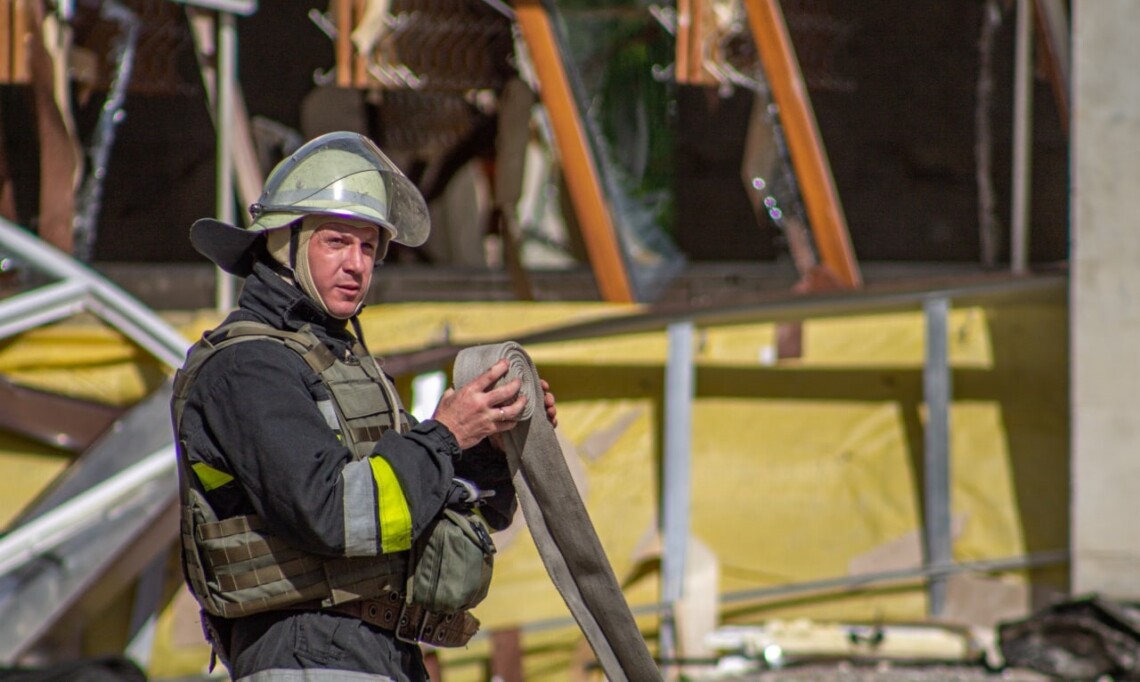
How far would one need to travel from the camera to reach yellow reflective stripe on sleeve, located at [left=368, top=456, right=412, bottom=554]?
2105mm

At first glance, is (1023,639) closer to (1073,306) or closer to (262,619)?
(1073,306)

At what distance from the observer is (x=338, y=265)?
2.35 m

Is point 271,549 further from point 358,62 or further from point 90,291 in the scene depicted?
point 358,62

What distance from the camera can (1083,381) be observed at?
20.0 feet

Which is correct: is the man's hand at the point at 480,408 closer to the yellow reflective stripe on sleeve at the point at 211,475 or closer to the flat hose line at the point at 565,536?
the flat hose line at the point at 565,536

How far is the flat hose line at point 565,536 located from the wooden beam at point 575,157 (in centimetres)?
432

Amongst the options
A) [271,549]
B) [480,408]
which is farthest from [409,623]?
[480,408]

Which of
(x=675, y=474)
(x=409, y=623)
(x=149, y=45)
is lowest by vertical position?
(x=675, y=474)

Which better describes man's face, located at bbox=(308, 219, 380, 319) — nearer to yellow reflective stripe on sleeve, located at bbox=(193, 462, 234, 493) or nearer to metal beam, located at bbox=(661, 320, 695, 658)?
yellow reflective stripe on sleeve, located at bbox=(193, 462, 234, 493)

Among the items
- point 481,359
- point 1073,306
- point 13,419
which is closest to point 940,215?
point 1073,306

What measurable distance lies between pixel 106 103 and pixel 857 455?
389 cm

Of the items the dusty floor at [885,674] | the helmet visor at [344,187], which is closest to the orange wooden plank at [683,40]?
the dusty floor at [885,674]

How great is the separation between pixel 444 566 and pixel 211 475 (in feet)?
1.35

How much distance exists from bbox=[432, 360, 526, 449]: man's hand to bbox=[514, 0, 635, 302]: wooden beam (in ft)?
15.0
